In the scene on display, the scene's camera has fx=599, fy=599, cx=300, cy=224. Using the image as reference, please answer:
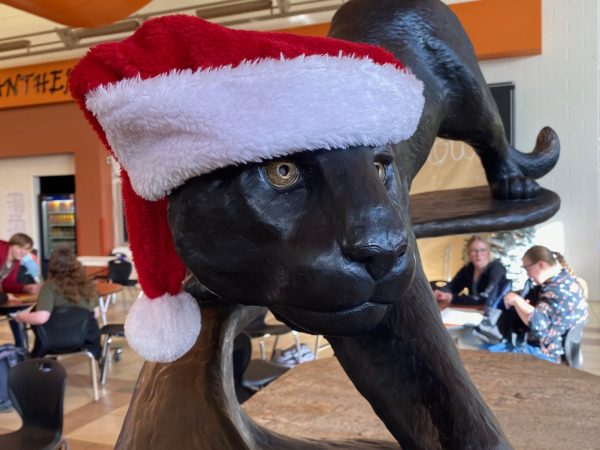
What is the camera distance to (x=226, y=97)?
1.39ft

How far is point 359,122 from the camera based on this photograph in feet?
1.39

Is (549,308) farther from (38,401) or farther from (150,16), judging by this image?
(150,16)

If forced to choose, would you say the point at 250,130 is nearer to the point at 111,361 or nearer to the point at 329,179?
the point at 329,179

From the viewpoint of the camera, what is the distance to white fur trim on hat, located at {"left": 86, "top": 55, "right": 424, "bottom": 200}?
41 cm

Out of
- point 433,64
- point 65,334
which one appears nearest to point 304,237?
point 433,64

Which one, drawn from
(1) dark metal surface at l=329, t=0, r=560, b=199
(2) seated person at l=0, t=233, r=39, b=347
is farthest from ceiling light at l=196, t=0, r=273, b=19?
(1) dark metal surface at l=329, t=0, r=560, b=199

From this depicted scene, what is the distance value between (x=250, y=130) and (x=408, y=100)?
0.14 metres

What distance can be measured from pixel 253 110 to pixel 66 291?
2.77 meters

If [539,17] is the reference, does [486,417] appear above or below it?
below

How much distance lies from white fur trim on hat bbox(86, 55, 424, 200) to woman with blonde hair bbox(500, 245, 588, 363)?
6.30 ft

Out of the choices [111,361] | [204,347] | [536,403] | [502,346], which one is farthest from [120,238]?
[204,347]

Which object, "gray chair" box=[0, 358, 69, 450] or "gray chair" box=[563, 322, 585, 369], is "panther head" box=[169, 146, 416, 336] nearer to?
"gray chair" box=[0, 358, 69, 450]

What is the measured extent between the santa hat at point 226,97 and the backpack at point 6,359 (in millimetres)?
2669

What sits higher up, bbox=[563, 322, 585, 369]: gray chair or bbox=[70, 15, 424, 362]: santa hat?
bbox=[70, 15, 424, 362]: santa hat
